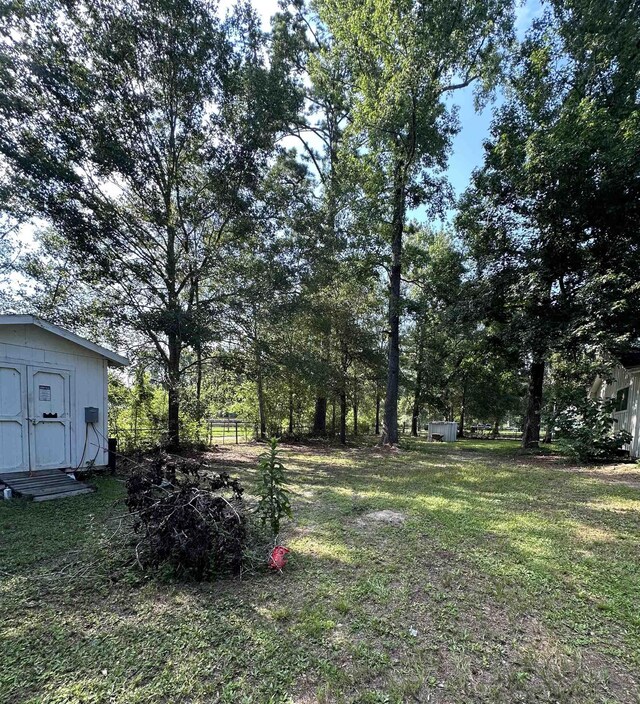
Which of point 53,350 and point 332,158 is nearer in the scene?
point 53,350

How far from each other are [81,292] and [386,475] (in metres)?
8.23

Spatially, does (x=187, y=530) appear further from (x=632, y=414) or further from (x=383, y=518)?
(x=632, y=414)

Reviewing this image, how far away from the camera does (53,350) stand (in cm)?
642

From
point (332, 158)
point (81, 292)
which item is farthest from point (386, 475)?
point (332, 158)

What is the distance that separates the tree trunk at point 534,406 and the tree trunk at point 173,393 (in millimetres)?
10908

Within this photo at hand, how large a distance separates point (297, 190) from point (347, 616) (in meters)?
10.7

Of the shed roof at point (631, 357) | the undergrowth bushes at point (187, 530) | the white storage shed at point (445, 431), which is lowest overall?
the white storage shed at point (445, 431)

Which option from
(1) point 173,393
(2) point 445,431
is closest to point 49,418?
(1) point 173,393

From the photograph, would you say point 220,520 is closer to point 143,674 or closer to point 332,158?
point 143,674

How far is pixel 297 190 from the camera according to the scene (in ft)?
35.6

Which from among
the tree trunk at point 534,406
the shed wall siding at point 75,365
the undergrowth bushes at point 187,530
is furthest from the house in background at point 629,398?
the shed wall siding at point 75,365

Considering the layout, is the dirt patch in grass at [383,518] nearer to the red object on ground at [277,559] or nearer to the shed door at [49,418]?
the red object on ground at [277,559]

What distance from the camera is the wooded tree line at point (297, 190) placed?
296 inches

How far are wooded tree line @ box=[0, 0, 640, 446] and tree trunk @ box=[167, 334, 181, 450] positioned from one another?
0.06m
